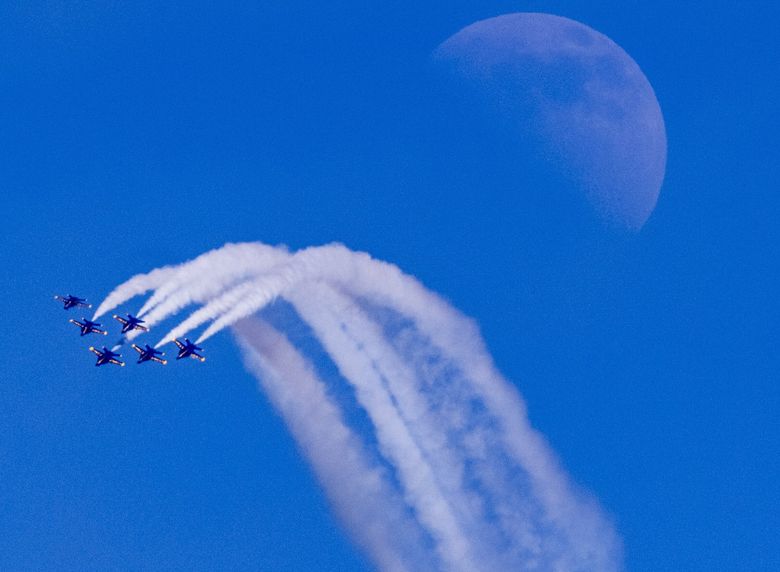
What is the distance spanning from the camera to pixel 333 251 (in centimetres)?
9794

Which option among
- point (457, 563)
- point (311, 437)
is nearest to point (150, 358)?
point (311, 437)

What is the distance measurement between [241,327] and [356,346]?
8.77 metres

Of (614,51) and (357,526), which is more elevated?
(614,51)

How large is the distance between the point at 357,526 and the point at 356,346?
13318mm

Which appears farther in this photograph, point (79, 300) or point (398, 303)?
point (79, 300)

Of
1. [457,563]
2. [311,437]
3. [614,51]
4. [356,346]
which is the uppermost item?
[614,51]

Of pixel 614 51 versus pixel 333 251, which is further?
pixel 614 51

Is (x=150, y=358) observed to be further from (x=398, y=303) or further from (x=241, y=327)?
(x=398, y=303)

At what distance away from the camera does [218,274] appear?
97188 mm

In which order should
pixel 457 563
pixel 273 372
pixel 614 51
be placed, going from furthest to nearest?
pixel 614 51 < pixel 273 372 < pixel 457 563

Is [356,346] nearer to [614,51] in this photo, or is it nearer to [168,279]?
[168,279]

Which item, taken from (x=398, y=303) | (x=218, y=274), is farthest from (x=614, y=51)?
(x=218, y=274)

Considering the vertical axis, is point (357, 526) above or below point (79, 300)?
below

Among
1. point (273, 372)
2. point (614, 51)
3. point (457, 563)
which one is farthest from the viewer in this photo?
point (614, 51)
